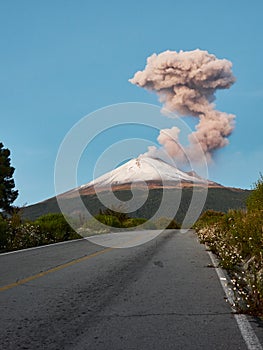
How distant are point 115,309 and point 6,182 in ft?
157

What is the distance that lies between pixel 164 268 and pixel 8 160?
149 ft

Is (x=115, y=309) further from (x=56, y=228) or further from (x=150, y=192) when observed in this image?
(x=150, y=192)

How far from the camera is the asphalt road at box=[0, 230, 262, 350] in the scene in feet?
14.3

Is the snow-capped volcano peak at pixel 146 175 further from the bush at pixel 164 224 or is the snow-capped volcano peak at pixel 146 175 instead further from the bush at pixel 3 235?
the bush at pixel 3 235

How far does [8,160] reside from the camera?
52.5 m

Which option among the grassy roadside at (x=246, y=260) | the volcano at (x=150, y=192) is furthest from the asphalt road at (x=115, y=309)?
the volcano at (x=150, y=192)

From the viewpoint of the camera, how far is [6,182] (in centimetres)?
5141

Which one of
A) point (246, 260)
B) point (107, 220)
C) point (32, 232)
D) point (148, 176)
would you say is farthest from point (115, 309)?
Result: point (148, 176)

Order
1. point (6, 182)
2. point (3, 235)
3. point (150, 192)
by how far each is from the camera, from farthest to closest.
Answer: point (150, 192), point (6, 182), point (3, 235)

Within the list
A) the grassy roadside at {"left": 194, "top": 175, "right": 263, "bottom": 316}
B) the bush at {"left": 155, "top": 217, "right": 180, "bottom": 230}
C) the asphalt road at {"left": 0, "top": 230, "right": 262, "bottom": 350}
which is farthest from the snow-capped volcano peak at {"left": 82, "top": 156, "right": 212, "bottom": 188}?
the asphalt road at {"left": 0, "top": 230, "right": 262, "bottom": 350}

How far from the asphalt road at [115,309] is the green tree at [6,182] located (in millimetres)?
41899

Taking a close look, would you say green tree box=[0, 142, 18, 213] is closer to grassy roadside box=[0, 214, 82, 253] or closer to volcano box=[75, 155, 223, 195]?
grassy roadside box=[0, 214, 82, 253]

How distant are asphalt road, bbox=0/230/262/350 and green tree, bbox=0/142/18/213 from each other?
41.9 metres

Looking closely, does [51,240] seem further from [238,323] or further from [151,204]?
[151,204]
